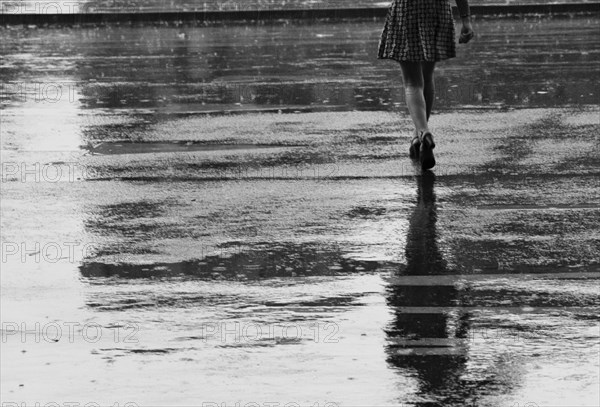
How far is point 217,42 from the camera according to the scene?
20.6 metres

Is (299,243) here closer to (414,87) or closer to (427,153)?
(427,153)

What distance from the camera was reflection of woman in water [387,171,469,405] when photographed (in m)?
5.66

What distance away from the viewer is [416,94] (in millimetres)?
10727

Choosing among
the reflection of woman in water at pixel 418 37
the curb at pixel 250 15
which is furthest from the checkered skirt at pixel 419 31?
the curb at pixel 250 15

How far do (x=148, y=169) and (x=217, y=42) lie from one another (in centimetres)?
1021

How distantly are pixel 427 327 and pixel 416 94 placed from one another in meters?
4.52

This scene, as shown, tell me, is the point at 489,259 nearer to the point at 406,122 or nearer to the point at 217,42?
the point at 406,122

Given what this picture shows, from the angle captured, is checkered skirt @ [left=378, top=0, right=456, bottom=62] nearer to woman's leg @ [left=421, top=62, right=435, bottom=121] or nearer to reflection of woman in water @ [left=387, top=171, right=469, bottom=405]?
woman's leg @ [left=421, top=62, right=435, bottom=121]

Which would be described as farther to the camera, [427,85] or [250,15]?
[250,15]

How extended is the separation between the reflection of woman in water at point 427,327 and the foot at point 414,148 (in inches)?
95.8

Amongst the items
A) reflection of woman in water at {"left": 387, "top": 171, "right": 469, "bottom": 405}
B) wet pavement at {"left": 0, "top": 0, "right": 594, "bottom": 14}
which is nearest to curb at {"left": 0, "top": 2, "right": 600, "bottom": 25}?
wet pavement at {"left": 0, "top": 0, "right": 594, "bottom": 14}

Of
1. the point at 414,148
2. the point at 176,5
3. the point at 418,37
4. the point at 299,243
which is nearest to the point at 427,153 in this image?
the point at 414,148

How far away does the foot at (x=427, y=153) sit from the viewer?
10.2 m

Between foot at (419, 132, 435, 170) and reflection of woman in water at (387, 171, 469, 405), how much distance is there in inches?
79.6
